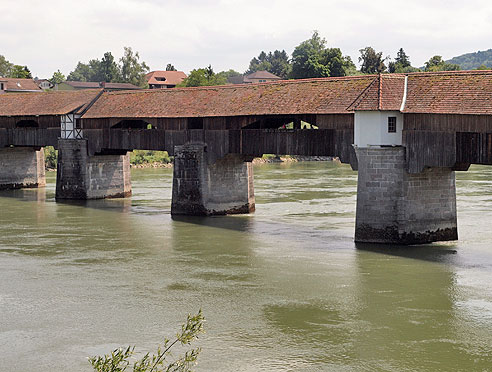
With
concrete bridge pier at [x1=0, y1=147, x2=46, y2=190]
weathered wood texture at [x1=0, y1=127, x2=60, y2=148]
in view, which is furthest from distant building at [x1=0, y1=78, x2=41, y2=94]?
weathered wood texture at [x1=0, y1=127, x2=60, y2=148]

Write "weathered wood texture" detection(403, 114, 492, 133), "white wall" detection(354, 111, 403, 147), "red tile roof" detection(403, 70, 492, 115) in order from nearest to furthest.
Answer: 1. "weathered wood texture" detection(403, 114, 492, 133)
2. "red tile roof" detection(403, 70, 492, 115)
3. "white wall" detection(354, 111, 403, 147)

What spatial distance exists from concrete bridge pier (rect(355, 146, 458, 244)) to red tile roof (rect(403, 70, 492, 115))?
4.86 ft

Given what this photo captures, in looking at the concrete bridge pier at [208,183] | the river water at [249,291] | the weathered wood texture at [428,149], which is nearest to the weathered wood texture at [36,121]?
the river water at [249,291]

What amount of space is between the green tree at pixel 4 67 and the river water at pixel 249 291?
238 feet

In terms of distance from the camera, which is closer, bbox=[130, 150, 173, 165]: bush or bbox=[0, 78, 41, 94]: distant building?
bbox=[130, 150, 173, 165]: bush

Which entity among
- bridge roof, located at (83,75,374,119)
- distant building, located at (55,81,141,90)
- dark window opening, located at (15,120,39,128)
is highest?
distant building, located at (55,81,141,90)

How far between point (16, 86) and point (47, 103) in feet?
134

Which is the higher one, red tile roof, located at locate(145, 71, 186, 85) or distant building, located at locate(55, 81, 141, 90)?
red tile roof, located at locate(145, 71, 186, 85)

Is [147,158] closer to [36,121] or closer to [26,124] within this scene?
[26,124]

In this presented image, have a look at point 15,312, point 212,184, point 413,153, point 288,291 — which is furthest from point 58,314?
point 212,184

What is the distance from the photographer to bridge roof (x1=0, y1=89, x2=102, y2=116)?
3662 cm

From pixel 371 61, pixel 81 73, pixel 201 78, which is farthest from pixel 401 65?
pixel 81 73

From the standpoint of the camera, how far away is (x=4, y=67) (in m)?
99.6

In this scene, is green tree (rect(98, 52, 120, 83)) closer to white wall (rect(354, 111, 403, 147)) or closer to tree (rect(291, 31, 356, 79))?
tree (rect(291, 31, 356, 79))
